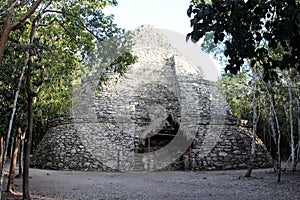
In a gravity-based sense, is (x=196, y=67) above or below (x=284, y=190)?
above

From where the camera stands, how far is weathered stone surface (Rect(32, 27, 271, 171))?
14250mm

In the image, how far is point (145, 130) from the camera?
15094 mm

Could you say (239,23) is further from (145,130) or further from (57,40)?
A: (145,130)

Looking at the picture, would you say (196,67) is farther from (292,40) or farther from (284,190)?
(292,40)

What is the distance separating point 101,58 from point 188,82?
1045 cm

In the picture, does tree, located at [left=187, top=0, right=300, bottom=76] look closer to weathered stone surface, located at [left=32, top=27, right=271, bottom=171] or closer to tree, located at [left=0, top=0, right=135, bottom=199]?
tree, located at [left=0, top=0, right=135, bottom=199]

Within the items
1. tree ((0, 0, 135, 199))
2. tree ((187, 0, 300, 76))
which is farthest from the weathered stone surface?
tree ((187, 0, 300, 76))

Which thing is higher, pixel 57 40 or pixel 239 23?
pixel 57 40

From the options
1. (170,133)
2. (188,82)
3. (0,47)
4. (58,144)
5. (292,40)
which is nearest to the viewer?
(292,40)

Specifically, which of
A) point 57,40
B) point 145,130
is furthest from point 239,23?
point 145,130

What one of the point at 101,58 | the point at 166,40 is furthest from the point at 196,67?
the point at 101,58

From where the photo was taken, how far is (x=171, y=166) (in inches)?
582

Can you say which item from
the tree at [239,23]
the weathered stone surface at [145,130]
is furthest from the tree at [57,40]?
the weathered stone surface at [145,130]

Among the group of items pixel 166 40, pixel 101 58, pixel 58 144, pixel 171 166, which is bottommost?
pixel 171 166
